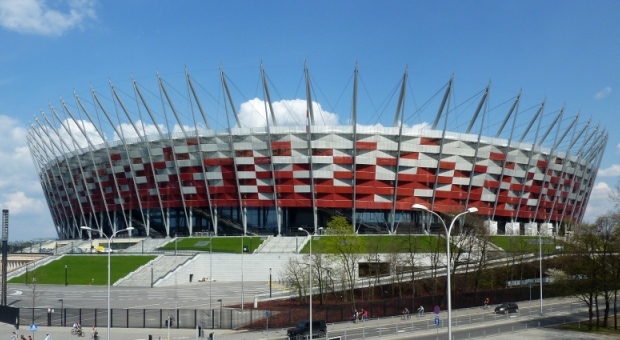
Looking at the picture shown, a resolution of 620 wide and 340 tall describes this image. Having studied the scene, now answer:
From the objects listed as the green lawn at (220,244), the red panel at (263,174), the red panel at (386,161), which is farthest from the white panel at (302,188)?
the red panel at (386,161)

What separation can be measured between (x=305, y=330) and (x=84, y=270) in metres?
52.7

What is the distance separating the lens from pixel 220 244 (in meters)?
92.4

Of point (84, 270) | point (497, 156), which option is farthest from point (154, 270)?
point (497, 156)

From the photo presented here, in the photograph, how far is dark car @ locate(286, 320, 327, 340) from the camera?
3885 cm

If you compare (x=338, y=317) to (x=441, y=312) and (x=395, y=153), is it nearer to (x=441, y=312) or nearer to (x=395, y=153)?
(x=441, y=312)

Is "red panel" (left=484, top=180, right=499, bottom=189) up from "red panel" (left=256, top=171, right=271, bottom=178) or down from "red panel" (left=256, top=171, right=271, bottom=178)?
down

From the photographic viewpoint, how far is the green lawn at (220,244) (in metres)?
88.9

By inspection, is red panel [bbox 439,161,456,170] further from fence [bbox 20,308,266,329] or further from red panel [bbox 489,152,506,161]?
fence [bbox 20,308,266,329]

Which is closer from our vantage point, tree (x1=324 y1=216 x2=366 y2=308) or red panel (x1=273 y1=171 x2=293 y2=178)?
tree (x1=324 y1=216 x2=366 y2=308)

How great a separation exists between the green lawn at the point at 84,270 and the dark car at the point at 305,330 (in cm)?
4287

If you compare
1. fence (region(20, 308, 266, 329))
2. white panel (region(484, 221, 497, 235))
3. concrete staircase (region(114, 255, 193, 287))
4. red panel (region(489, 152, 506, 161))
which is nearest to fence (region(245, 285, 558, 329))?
fence (region(20, 308, 266, 329))

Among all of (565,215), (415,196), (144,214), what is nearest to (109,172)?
(144,214)

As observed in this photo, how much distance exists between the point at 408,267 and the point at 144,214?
59.4m

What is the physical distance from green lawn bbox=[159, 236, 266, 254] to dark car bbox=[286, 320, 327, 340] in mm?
46632
